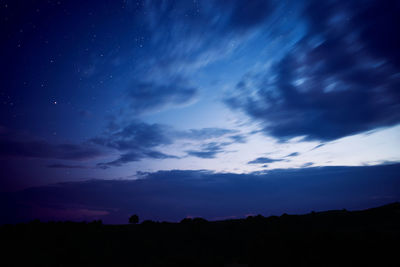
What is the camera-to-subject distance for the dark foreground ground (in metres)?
13.2

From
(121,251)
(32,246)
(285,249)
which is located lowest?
(121,251)

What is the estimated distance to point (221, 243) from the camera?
41.5 m

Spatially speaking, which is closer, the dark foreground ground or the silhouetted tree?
the dark foreground ground

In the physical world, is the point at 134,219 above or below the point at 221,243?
above

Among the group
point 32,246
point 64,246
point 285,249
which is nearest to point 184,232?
point 64,246

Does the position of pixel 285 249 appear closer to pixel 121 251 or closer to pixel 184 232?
pixel 121 251

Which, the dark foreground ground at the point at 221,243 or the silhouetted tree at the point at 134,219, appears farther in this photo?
the silhouetted tree at the point at 134,219

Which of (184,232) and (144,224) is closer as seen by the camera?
(184,232)

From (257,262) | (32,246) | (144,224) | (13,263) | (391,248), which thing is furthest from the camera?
(144,224)

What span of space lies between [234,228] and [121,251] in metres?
23.8

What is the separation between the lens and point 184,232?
4703cm

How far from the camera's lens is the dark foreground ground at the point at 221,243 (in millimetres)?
13156

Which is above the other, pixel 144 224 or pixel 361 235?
pixel 361 235

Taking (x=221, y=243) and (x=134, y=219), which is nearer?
(x=221, y=243)
